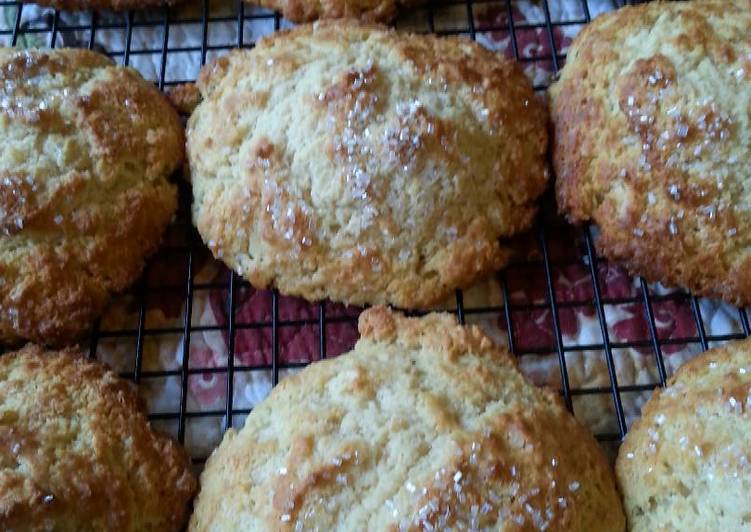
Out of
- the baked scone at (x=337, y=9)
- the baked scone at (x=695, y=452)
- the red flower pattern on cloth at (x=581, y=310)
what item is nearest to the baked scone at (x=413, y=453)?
the baked scone at (x=695, y=452)

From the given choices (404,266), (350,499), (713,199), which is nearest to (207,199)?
(404,266)

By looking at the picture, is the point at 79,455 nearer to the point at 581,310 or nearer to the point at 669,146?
the point at 581,310

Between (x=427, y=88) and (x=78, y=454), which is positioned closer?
(x=78, y=454)

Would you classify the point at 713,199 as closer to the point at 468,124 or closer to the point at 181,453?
the point at 468,124

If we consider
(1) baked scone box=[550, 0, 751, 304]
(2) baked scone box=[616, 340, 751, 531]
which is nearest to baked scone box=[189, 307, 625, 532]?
(2) baked scone box=[616, 340, 751, 531]

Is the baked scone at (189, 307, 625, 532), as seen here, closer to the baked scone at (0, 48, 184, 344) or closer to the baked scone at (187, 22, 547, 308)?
the baked scone at (187, 22, 547, 308)

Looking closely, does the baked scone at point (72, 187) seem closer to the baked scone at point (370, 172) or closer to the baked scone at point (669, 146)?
the baked scone at point (370, 172)

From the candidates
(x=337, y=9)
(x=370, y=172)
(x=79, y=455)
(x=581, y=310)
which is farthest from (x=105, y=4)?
(x=581, y=310)
